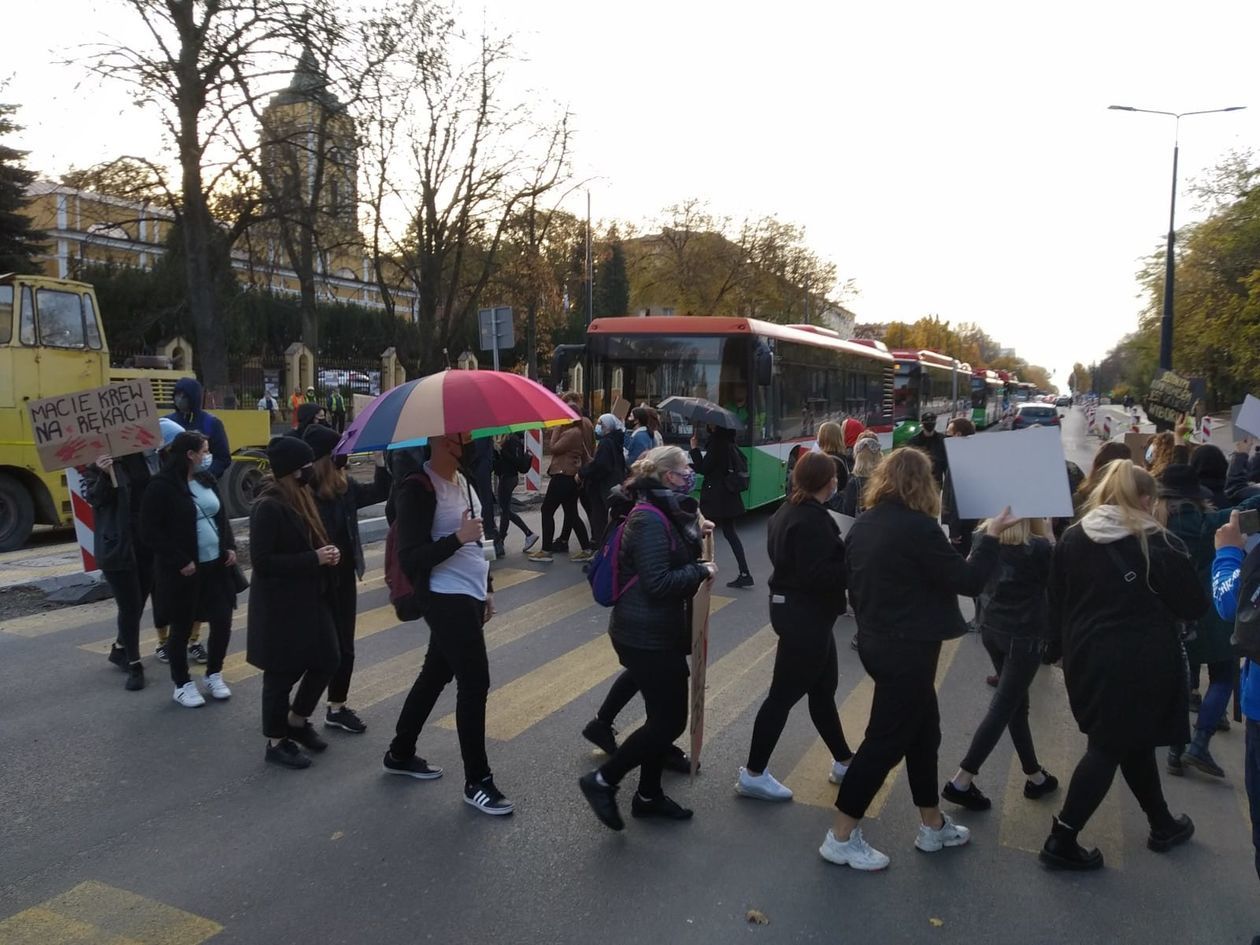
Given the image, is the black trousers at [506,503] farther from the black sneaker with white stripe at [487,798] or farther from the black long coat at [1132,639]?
the black long coat at [1132,639]

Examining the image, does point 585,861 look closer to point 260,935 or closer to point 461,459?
point 260,935

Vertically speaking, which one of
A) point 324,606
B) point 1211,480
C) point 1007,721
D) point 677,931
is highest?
point 1211,480

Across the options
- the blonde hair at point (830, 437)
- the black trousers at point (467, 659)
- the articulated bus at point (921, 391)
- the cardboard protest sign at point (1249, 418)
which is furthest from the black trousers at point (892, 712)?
the articulated bus at point (921, 391)

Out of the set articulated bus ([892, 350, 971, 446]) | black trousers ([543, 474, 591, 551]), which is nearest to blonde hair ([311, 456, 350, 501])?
black trousers ([543, 474, 591, 551])

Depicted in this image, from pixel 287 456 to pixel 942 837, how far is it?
3.45m

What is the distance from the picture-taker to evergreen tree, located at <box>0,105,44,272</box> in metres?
31.2

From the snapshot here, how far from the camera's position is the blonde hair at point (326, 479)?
5012 millimetres

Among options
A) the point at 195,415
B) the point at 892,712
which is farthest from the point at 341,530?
the point at 892,712

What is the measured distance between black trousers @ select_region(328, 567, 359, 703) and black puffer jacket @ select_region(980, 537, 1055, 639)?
331 centimetres

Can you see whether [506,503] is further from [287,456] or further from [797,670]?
[797,670]

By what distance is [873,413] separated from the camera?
20.4 m

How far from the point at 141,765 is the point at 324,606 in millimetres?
1203

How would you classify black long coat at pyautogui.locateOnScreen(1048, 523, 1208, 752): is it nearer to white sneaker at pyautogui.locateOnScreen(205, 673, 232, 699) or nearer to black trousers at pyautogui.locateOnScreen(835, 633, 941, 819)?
black trousers at pyautogui.locateOnScreen(835, 633, 941, 819)

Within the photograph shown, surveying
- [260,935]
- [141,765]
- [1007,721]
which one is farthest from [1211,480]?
[141,765]
